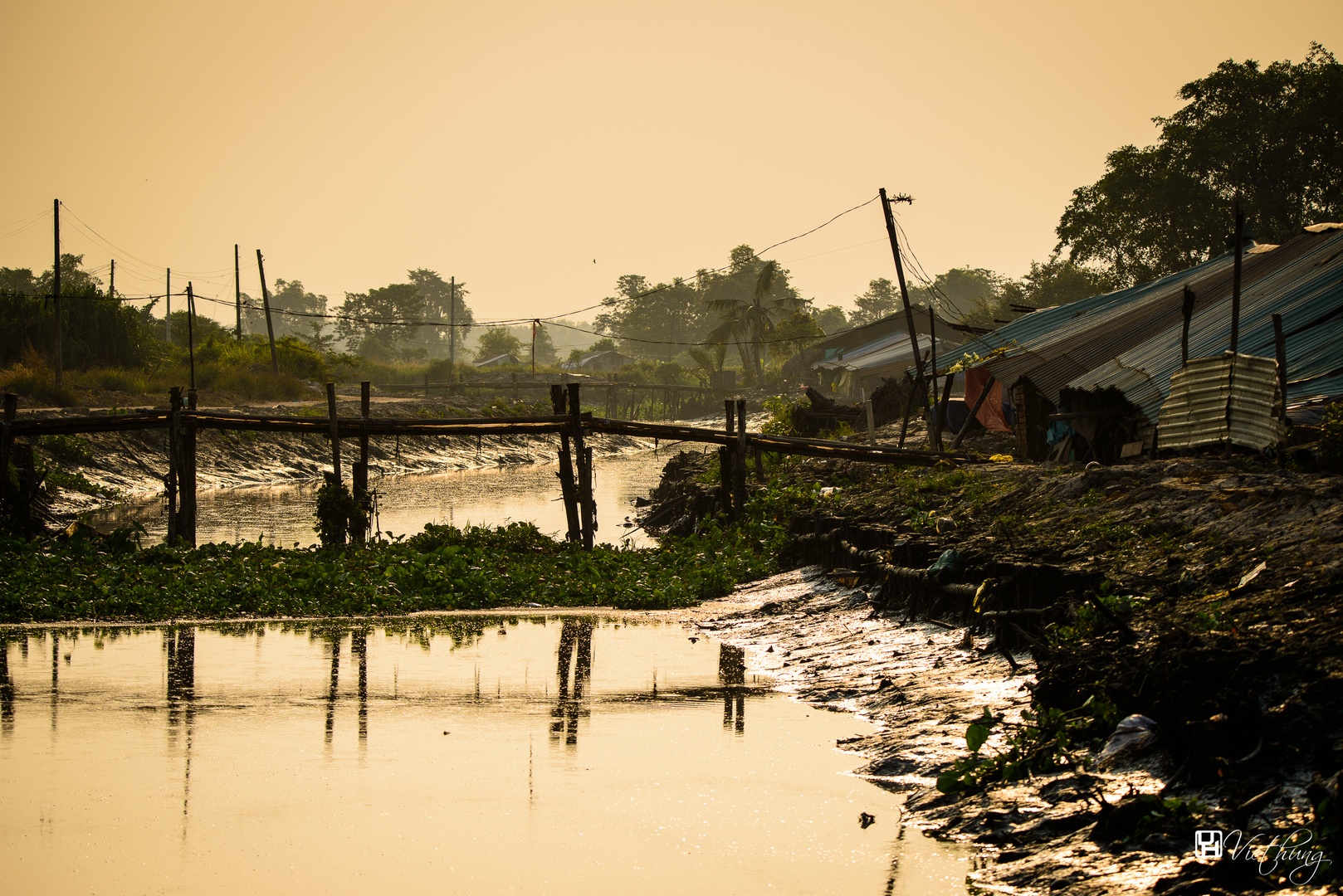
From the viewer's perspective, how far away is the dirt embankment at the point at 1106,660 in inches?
202

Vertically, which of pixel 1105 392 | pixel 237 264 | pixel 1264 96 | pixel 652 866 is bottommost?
pixel 652 866

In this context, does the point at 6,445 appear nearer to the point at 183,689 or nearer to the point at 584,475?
the point at 584,475

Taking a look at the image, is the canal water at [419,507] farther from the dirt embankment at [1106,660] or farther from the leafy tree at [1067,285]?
the leafy tree at [1067,285]

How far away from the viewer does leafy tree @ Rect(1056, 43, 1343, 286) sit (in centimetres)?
3675

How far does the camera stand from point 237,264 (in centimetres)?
4809

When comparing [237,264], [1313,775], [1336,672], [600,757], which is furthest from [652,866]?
[237,264]

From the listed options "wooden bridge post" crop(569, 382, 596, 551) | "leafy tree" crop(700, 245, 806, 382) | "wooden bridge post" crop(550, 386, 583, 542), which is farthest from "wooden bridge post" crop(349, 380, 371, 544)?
"leafy tree" crop(700, 245, 806, 382)

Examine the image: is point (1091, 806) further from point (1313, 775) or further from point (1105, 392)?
point (1105, 392)

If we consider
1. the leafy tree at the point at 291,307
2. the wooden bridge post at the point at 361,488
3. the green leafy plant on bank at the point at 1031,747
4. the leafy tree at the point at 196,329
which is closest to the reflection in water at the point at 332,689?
the green leafy plant on bank at the point at 1031,747

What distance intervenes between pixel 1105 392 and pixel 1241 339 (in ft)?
6.85

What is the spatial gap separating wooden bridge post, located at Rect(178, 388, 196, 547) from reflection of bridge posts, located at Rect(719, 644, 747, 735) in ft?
37.2

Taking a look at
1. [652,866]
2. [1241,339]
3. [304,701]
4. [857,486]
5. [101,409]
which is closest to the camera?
[652,866]

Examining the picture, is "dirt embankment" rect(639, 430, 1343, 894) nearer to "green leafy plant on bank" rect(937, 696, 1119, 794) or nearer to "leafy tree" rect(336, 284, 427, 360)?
"green leafy plant on bank" rect(937, 696, 1119, 794)

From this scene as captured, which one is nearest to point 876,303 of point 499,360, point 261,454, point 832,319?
point 832,319
